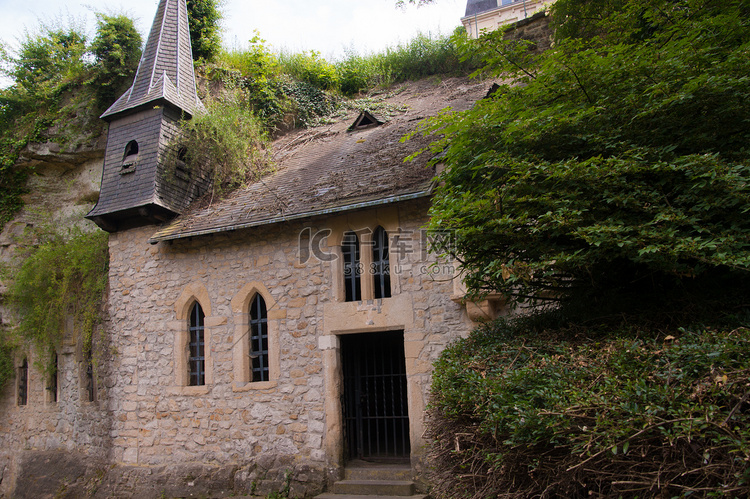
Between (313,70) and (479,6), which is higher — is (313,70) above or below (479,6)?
below

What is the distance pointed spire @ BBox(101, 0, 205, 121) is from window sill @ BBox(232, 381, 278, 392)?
5412mm

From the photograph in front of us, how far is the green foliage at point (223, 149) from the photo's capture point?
33.2 ft

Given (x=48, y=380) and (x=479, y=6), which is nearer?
(x=48, y=380)

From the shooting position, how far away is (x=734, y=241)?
3.28 metres

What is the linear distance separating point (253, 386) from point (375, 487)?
236 centimetres

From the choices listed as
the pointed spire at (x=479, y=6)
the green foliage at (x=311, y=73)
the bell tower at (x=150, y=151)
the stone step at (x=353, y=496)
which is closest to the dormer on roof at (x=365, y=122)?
the green foliage at (x=311, y=73)

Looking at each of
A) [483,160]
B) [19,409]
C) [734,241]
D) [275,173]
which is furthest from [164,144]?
[734,241]

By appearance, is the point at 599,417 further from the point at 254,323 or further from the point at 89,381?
the point at 89,381

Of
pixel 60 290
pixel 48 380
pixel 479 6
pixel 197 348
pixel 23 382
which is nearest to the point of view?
pixel 197 348

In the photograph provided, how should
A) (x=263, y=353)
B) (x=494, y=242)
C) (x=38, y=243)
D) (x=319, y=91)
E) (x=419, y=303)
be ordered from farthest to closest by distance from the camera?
(x=319, y=91), (x=38, y=243), (x=263, y=353), (x=419, y=303), (x=494, y=242)

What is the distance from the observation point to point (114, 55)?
12.5 m

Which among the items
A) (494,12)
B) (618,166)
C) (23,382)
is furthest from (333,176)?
(494,12)

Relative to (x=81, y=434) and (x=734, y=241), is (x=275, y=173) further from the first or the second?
(x=734, y=241)

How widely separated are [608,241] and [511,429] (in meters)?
1.38
